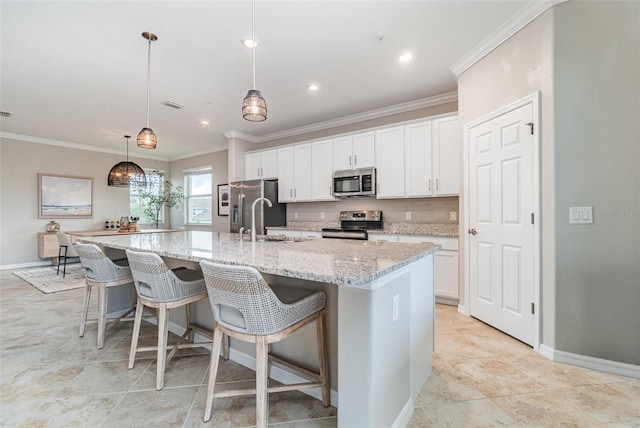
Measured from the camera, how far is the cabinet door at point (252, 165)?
5.50 m

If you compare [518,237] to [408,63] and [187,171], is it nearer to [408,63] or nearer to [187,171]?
[408,63]

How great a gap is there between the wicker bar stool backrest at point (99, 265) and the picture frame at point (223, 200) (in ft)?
13.8

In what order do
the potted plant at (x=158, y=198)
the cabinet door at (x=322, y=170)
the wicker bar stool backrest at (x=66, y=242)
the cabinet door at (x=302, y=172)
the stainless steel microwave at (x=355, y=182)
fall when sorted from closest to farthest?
1. the stainless steel microwave at (x=355, y=182)
2. the cabinet door at (x=322, y=170)
3. the cabinet door at (x=302, y=172)
4. the wicker bar stool backrest at (x=66, y=242)
5. the potted plant at (x=158, y=198)

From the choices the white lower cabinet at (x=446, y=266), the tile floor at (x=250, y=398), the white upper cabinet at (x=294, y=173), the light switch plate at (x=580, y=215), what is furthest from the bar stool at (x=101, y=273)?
the light switch plate at (x=580, y=215)

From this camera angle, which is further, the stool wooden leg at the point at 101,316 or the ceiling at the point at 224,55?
the stool wooden leg at the point at 101,316

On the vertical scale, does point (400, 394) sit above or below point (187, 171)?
below

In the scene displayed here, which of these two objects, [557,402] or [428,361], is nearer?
[557,402]

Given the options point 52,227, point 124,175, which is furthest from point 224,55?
point 52,227

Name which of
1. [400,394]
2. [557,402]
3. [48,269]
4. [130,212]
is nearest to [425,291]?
[400,394]

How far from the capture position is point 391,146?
13.1ft

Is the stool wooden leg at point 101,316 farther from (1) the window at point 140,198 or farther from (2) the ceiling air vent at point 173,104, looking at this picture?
(1) the window at point 140,198

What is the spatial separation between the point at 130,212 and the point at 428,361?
768 cm

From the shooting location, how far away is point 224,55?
285 cm

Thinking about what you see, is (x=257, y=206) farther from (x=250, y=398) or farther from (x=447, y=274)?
(x=250, y=398)
